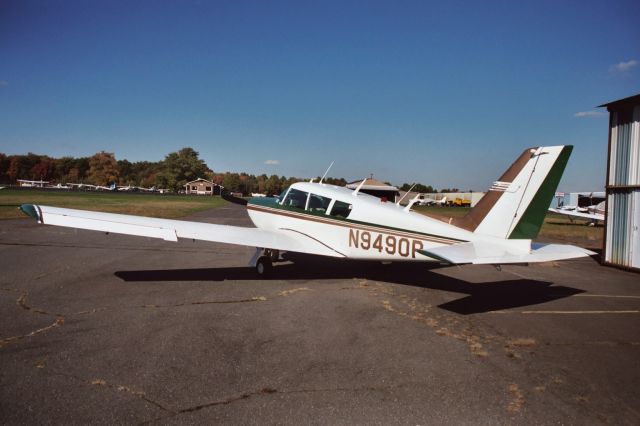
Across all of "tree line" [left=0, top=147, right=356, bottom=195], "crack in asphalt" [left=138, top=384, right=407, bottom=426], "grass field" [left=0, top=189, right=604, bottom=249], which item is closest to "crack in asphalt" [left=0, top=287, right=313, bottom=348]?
"crack in asphalt" [left=138, top=384, right=407, bottom=426]

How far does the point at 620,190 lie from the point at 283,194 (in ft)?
40.2

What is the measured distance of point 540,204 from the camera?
7.49 m

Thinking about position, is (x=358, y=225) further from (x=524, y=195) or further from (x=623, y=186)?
(x=623, y=186)

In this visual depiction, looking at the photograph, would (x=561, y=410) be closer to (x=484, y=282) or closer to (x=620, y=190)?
(x=484, y=282)

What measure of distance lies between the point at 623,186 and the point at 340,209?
1111 cm

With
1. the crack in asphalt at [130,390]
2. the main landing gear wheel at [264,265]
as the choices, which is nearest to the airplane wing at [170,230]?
the main landing gear wheel at [264,265]

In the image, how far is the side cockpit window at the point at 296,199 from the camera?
10180mm

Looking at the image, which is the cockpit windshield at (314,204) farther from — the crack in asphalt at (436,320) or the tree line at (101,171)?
the tree line at (101,171)

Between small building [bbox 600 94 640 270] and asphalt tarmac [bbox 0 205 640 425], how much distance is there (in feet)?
13.7

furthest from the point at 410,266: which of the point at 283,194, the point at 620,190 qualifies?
the point at 620,190

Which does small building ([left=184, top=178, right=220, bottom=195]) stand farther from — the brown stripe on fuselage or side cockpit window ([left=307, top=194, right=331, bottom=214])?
the brown stripe on fuselage

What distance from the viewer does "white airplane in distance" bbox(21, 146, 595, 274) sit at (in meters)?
7.38

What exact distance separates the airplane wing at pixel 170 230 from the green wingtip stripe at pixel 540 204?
4.06 meters

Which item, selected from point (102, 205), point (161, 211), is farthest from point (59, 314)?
point (102, 205)
